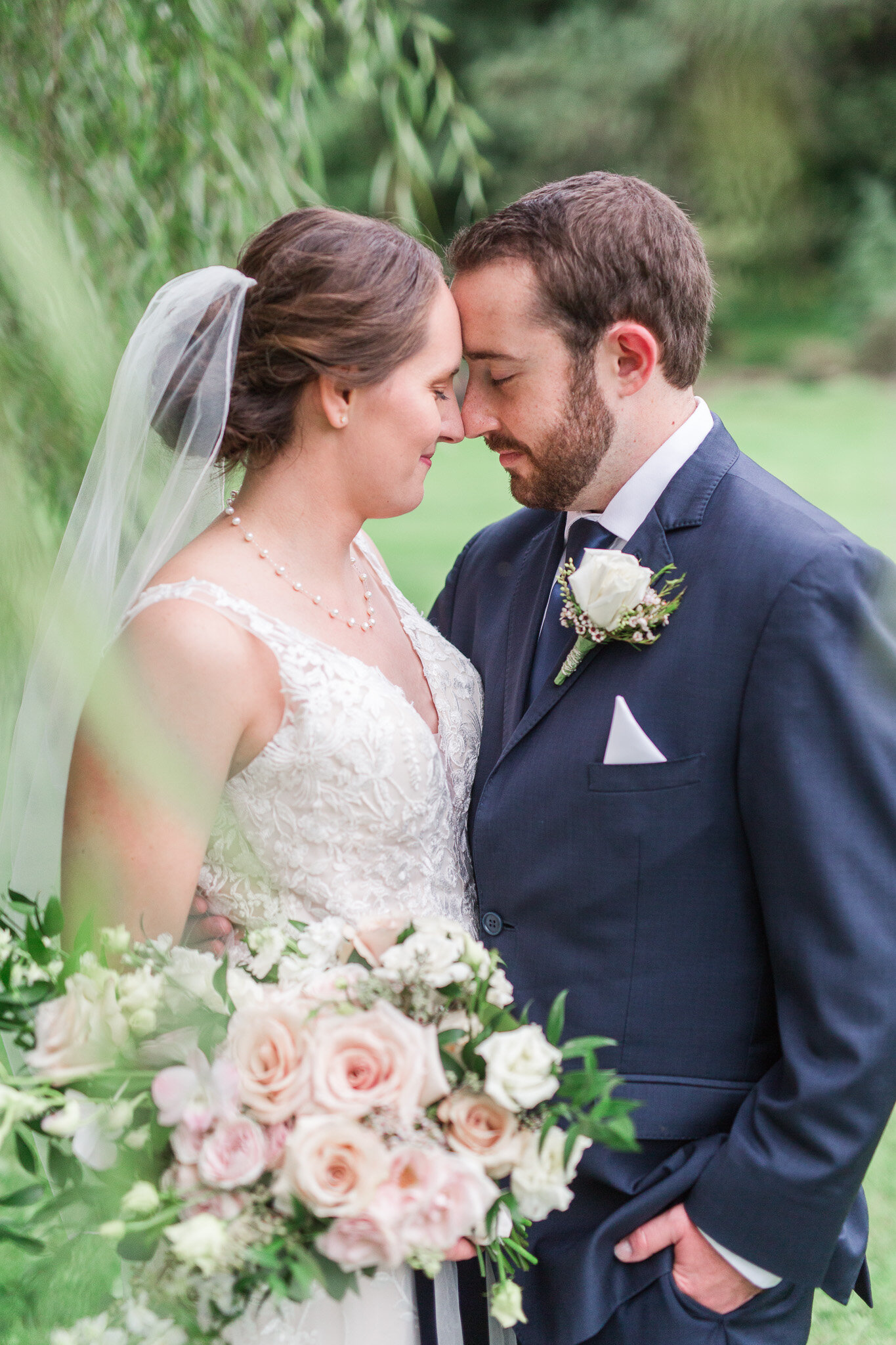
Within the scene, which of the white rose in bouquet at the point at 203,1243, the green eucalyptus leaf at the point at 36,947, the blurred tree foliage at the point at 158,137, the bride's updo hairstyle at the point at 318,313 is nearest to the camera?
the white rose in bouquet at the point at 203,1243

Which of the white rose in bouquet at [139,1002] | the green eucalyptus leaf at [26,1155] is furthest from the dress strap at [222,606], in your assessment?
the green eucalyptus leaf at [26,1155]

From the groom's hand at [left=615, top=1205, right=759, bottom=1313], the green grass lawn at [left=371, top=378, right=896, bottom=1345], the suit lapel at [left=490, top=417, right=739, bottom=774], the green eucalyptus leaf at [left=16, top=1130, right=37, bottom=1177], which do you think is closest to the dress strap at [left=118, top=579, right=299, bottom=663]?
the suit lapel at [left=490, top=417, right=739, bottom=774]

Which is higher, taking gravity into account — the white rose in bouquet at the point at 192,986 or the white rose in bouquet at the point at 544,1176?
the white rose in bouquet at the point at 192,986

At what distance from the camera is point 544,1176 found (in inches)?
49.9

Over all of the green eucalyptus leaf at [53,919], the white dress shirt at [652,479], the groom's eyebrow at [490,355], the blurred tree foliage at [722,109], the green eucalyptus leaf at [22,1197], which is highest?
the blurred tree foliage at [722,109]

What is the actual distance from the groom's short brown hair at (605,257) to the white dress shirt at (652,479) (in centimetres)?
9

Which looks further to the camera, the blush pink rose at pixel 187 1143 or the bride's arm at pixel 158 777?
the bride's arm at pixel 158 777

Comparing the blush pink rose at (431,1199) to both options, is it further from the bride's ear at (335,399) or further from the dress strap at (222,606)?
the bride's ear at (335,399)

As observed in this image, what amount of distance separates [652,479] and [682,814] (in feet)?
1.89

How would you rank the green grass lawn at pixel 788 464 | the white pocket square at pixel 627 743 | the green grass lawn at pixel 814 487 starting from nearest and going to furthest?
the white pocket square at pixel 627 743, the green grass lawn at pixel 814 487, the green grass lawn at pixel 788 464

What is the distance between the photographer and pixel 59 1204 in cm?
129

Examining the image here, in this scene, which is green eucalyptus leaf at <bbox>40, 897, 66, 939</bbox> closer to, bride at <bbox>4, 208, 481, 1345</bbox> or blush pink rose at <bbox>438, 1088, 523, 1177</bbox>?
bride at <bbox>4, 208, 481, 1345</bbox>

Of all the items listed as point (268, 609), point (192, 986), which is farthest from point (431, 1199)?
point (268, 609)

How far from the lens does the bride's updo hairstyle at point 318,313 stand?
190 cm
